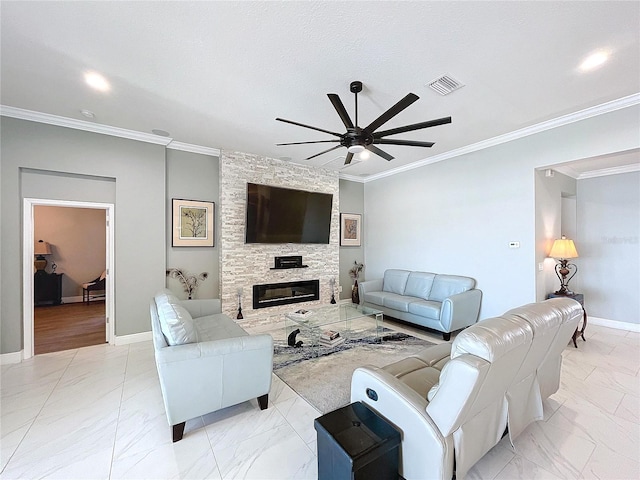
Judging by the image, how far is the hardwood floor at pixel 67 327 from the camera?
4.00 metres

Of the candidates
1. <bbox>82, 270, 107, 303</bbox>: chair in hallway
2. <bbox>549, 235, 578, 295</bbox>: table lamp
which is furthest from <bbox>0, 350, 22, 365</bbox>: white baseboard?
<bbox>549, 235, 578, 295</bbox>: table lamp

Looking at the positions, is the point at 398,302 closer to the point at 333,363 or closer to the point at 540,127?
the point at 333,363

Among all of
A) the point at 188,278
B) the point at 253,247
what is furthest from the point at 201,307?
the point at 253,247

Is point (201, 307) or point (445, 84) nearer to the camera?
point (445, 84)

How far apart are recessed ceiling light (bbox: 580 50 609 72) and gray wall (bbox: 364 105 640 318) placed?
3.74 ft

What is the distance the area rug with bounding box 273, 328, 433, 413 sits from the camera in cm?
270

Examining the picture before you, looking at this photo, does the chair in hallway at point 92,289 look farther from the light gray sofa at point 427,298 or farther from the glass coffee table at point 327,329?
the light gray sofa at point 427,298

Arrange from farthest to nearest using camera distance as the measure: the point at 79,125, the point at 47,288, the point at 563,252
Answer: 1. the point at 47,288
2. the point at 563,252
3. the point at 79,125

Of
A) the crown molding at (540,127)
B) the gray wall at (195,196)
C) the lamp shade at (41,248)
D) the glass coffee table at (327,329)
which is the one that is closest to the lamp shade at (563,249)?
the crown molding at (540,127)

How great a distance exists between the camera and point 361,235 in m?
6.92

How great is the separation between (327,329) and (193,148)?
3.76 meters

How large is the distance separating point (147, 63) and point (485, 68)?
3.10 metres

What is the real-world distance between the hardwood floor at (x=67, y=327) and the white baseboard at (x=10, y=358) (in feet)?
0.75

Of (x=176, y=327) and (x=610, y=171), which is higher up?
(x=610, y=171)
